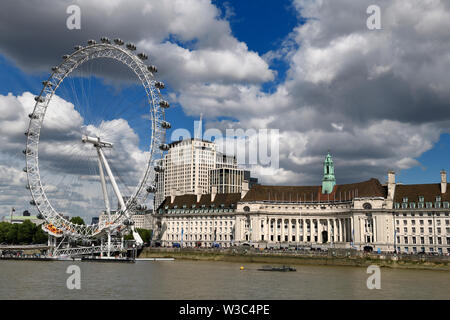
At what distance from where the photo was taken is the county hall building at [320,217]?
100625 millimetres

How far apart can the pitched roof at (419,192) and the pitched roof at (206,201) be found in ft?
138

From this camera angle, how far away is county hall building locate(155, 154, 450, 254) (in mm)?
100625

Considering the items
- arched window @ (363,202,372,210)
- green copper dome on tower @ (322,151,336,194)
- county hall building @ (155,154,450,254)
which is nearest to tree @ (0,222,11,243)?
county hall building @ (155,154,450,254)

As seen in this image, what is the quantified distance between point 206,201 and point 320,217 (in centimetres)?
3305

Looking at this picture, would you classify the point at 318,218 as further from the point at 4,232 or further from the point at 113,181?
the point at 4,232

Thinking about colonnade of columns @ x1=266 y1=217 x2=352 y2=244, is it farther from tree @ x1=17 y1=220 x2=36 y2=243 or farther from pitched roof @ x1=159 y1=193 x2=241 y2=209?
tree @ x1=17 y1=220 x2=36 y2=243

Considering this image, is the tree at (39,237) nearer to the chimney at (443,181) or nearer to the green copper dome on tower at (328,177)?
the green copper dome on tower at (328,177)

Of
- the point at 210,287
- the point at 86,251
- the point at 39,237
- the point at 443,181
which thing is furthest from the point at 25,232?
the point at 443,181

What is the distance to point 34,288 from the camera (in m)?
47.3

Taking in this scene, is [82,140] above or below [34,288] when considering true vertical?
above

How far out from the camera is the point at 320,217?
121125 mm
